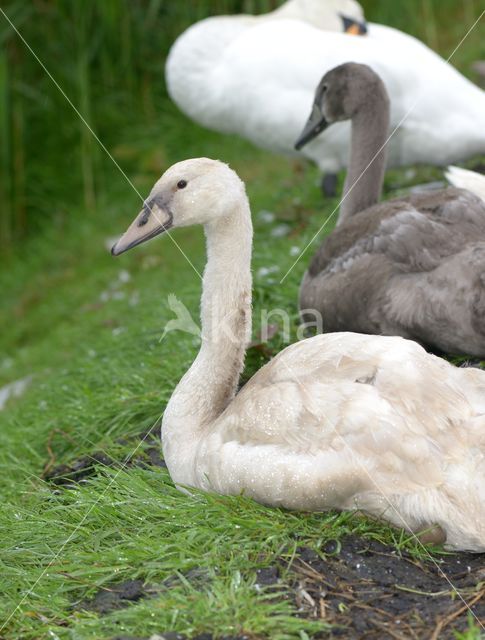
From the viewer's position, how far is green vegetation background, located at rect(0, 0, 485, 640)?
3270mm

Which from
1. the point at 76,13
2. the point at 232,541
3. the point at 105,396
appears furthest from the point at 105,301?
the point at 232,541

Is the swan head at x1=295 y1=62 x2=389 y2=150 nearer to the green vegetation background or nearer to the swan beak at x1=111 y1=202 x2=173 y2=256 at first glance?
the green vegetation background

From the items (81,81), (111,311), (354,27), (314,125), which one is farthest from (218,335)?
(81,81)

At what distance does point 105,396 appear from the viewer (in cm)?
498

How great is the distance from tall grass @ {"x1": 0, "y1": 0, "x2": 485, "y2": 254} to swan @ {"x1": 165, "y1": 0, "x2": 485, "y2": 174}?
5.85 ft

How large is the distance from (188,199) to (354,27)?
4001 mm

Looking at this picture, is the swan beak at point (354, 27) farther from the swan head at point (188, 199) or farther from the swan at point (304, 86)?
the swan head at point (188, 199)

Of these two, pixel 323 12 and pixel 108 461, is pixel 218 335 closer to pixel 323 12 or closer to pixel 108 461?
pixel 108 461

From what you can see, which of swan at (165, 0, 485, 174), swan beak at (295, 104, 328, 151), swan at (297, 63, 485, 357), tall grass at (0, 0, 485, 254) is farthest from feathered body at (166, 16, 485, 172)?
tall grass at (0, 0, 485, 254)

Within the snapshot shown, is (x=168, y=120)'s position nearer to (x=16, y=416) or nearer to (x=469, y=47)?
(x=469, y=47)

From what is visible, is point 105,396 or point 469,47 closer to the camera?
point 105,396

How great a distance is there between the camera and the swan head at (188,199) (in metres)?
3.70

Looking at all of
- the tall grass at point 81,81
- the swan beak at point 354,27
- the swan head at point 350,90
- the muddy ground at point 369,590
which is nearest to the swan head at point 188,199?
the muddy ground at point 369,590

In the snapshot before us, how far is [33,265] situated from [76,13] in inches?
80.9
